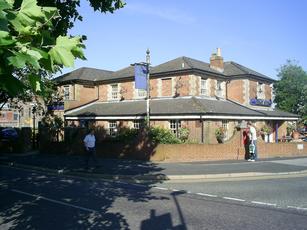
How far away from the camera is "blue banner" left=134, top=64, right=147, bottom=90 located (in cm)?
2525

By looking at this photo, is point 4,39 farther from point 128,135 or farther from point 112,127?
point 112,127

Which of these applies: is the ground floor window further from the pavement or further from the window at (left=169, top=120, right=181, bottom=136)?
the pavement

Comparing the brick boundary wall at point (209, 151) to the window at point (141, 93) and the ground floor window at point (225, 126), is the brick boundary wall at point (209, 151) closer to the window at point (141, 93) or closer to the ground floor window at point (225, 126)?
the ground floor window at point (225, 126)

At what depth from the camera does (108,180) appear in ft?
53.2

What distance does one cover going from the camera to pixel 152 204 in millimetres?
10523

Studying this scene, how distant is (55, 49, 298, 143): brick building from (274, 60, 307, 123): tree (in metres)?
25.2

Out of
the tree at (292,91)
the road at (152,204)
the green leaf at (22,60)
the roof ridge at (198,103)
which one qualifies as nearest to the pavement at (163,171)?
the road at (152,204)

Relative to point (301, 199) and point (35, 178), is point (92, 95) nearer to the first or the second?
point (35, 178)

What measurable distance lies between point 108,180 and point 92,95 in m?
25.0

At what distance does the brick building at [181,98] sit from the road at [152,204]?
45.1ft

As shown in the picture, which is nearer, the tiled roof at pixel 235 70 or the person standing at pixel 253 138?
the person standing at pixel 253 138

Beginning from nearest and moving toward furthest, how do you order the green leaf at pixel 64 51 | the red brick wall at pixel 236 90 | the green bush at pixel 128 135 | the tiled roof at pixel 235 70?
the green leaf at pixel 64 51 → the green bush at pixel 128 135 → the red brick wall at pixel 236 90 → the tiled roof at pixel 235 70

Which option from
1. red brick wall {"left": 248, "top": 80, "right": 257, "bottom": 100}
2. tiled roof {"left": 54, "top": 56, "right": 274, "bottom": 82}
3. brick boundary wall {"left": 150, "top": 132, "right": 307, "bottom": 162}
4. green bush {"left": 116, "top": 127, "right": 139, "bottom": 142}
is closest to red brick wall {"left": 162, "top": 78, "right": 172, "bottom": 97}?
tiled roof {"left": 54, "top": 56, "right": 274, "bottom": 82}

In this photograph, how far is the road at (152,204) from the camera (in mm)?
8477
